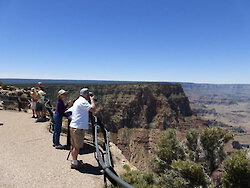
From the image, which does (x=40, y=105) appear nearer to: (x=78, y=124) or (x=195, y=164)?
(x=78, y=124)

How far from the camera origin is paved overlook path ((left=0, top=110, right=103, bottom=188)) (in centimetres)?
588

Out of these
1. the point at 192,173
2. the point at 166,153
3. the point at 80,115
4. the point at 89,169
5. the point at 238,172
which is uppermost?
the point at 80,115

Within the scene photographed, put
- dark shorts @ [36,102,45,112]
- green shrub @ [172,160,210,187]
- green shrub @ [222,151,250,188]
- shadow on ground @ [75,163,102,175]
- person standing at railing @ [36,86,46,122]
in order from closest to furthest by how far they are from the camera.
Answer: shadow on ground @ [75,163,102,175]
green shrub @ [222,151,250,188]
green shrub @ [172,160,210,187]
person standing at railing @ [36,86,46,122]
dark shorts @ [36,102,45,112]

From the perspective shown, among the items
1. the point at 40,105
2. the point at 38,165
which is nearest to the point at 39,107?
the point at 40,105

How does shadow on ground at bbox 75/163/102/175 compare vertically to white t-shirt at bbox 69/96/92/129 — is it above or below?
below

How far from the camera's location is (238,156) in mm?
8453

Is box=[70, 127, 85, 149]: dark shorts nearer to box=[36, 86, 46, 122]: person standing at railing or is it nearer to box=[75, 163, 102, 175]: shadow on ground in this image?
box=[75, 163, 102, 175]: shadow on ground

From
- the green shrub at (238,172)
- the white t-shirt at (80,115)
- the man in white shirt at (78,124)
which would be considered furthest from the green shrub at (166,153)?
the white t-shirt at (80,115)

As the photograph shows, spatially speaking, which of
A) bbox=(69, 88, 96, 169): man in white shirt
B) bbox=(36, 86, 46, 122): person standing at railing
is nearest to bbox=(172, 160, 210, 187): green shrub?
bbox=(69, 88, 96, 169): man in white shirt

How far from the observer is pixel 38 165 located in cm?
682

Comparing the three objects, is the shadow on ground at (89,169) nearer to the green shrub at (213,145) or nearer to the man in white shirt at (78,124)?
the man in white shirt at (78,124)

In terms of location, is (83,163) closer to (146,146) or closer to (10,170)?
(10,170)

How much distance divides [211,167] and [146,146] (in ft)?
263

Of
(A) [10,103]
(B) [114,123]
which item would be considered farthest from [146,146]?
(A) [10,103]
